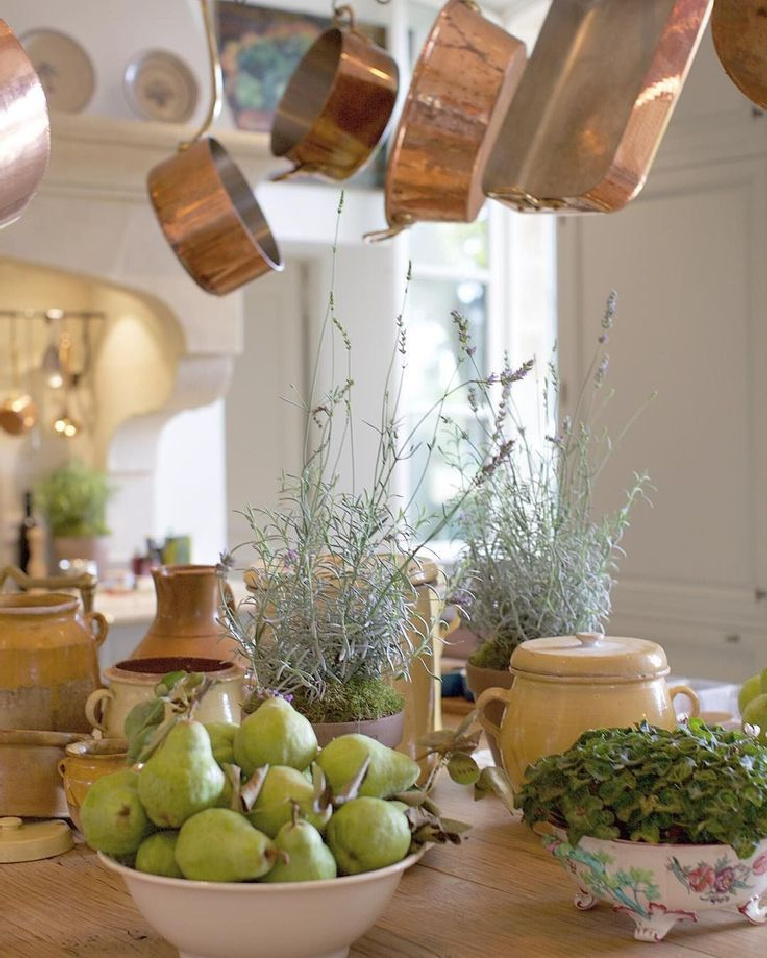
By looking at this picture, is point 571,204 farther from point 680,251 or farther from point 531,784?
point 680,251

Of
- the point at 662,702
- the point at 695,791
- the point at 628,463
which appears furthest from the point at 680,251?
the point at 695,791

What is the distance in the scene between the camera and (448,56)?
1.57 meters

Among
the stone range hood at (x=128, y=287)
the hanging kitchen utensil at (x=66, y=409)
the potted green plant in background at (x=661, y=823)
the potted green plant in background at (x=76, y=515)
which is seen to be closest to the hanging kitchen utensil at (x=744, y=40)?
the potted green plant in background at (x=661, y=823)

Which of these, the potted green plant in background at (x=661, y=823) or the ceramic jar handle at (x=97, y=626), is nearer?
the potted green plant in background at (x=661, y=823)

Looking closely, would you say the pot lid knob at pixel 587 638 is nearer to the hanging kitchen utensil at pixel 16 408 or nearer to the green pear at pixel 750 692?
the green pear at pixel 750 692

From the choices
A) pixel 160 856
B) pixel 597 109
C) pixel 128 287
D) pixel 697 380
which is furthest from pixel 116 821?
pixel 128 287

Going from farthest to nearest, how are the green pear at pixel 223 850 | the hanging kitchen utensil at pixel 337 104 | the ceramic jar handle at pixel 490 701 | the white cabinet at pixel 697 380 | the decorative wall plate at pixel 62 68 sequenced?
the decorative wall plate at pixel 62 68 < the white cabinet at pixel 697 380 < the hanging kitchen utensil at pixel 337 104 < the ceramic jar handle at pixel 490 701 < the green pear at pixel 223 850

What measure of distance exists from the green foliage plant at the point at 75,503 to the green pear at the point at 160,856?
3084 millimetres

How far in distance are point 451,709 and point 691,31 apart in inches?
35.9

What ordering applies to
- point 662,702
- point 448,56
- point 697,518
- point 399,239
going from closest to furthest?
point 662,702 → point 448,56 → point 697,518 → point 399,239

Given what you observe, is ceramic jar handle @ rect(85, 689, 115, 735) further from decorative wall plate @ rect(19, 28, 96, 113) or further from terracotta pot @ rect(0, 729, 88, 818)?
decorative wall plate @ rect(19, 28, 96, 113)

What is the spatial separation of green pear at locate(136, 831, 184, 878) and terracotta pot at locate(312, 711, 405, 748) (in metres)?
0.22

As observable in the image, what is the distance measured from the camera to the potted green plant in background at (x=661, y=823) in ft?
2.99

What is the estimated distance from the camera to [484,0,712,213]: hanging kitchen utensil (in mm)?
1321
